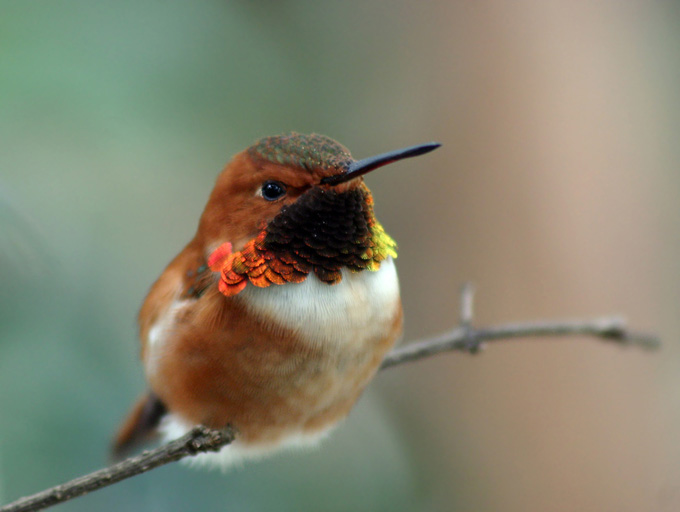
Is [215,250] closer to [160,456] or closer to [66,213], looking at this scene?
[160,456]

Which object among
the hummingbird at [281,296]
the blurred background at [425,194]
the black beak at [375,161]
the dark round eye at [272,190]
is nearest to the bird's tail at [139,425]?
the blurred background at [425,194]

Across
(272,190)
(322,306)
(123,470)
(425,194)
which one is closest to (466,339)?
(322,306)

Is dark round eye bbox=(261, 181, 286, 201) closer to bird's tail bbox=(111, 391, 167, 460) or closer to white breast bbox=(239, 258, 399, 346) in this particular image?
white breast bbox=(239, 258, 399, 346)

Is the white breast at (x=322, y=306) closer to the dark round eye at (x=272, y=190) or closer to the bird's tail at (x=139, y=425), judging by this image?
the dark round eye at (x=272, y=190)

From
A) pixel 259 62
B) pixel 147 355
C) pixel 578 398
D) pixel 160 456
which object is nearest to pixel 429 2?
pixel 259 62

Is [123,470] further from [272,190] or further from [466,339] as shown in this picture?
[466,339]

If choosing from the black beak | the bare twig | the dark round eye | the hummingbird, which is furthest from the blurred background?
the black beak
